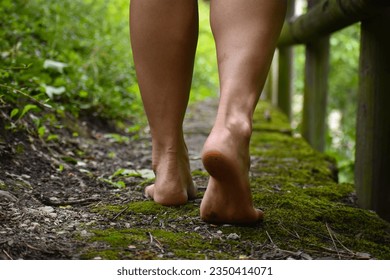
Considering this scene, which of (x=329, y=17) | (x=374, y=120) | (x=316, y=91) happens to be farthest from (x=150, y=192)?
(x=316, y=91)

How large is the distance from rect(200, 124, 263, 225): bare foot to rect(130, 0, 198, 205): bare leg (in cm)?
23

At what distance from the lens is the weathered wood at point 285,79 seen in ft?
15.2

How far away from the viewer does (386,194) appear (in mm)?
1990

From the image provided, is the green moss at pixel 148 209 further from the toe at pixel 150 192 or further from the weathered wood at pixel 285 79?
the weathered wood at pixel 285 79

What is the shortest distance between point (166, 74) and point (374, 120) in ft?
2.78

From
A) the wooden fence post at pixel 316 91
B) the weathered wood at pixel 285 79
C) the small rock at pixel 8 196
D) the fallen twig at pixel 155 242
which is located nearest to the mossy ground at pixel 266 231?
the fallen twig at pixel 155 242

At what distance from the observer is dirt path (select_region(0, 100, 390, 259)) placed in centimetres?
123

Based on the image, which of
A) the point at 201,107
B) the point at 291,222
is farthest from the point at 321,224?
the point at 201,107

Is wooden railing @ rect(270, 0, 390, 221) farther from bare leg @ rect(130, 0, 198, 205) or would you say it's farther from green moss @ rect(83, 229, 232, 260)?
green moss @ rect(83, 229, 232, 260)

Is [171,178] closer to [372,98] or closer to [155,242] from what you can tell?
[155,242]

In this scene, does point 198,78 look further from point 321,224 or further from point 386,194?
point 321,224

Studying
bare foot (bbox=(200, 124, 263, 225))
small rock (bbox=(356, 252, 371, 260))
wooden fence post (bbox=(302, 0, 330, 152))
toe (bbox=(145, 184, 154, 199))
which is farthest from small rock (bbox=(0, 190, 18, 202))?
wooden fence post (bbox=(302, 0, 330, 152))

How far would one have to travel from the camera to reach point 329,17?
2.33 meters

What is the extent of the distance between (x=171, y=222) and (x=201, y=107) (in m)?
2.90
